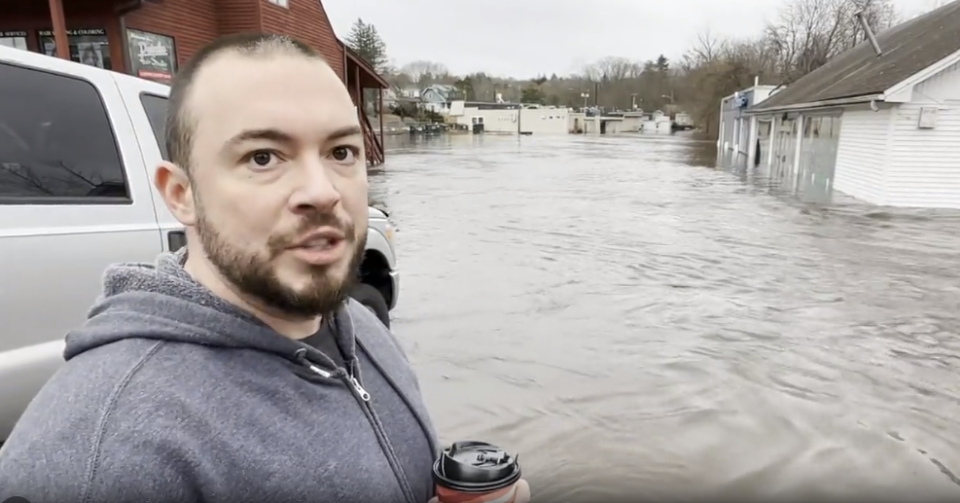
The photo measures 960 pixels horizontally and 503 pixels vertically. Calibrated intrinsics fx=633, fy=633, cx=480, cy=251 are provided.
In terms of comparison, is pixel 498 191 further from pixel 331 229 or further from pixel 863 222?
pixel 331 229

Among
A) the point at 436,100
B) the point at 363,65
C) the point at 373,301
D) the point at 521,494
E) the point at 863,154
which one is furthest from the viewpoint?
the point at 436,100

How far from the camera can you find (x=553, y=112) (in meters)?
91.9

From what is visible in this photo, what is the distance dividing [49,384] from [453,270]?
8.01 meters

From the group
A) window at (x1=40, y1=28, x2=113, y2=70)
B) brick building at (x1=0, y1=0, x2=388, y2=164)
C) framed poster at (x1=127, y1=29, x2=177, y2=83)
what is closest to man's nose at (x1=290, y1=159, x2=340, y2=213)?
brick building at (x1=0, y1=0, x2=388, y2=164)

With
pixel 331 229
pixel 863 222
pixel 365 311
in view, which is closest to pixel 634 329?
pixel 365 311

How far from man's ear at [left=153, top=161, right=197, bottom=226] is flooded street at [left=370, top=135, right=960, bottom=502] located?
9.37 ft

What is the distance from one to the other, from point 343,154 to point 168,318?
0.44 m

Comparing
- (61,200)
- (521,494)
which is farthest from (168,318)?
(61,200)

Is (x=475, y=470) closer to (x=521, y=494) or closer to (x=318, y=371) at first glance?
(x=521, y=494)

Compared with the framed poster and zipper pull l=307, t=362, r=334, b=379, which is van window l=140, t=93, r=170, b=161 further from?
the framed poster

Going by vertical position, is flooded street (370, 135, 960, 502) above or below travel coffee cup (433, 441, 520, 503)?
below

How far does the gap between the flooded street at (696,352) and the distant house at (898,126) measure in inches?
108

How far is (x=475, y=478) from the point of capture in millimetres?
1278

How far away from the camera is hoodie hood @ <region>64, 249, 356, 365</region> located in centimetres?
109
